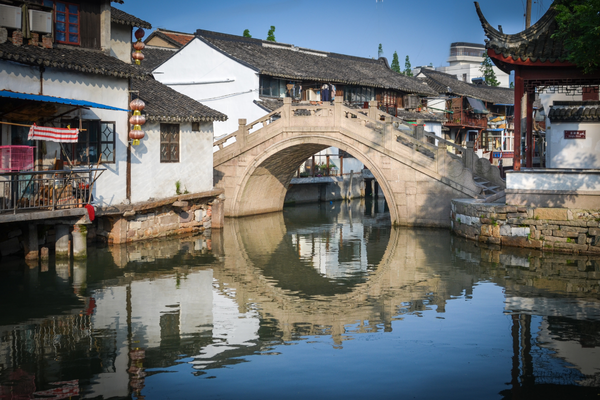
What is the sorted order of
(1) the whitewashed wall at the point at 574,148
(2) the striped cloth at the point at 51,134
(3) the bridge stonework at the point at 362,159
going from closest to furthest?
(2) the striped cloth at the point at 51,134, (1) the whitewashed wall at the point at 574,148, (3) the bridge stonework at the point at 362,159

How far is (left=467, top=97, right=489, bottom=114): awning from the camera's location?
46.4m

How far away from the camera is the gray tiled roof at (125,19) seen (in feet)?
67.2

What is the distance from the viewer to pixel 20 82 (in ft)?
53.1

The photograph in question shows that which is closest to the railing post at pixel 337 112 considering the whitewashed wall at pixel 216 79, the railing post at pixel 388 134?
the railing post at pixel 388 134

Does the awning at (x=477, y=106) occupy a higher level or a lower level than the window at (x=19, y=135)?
higher

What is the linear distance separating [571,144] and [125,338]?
15.2 meters

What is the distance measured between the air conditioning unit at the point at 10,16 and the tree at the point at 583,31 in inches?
548

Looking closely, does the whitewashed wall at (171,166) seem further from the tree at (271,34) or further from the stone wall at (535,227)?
the tree at (271,34)

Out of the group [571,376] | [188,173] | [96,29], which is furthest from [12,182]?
[571,376]

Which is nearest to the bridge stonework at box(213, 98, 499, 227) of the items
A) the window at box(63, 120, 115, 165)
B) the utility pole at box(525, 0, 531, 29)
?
the utility pole at box(525, 0, 531, 29)

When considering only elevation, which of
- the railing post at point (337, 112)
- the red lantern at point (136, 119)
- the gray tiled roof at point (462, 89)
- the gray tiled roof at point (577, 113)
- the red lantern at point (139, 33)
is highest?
the gray tiled roof at point (462, 89)

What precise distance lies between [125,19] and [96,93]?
3.49 meters

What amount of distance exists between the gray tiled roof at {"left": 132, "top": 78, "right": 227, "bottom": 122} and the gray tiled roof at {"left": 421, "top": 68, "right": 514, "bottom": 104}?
1040 inches

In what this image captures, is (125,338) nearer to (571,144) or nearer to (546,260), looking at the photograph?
(546,260)
